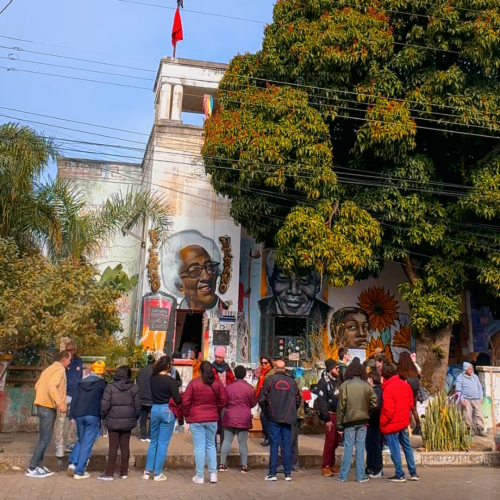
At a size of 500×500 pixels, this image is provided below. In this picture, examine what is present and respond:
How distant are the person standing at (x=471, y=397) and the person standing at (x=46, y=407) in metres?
8.91

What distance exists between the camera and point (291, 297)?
20.9 meters

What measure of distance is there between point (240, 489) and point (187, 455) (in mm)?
1945

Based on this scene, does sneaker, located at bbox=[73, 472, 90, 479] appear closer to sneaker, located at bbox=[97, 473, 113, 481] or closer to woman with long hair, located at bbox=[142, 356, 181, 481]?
sneaker, located at bbox=[97, 473, 113, 481]

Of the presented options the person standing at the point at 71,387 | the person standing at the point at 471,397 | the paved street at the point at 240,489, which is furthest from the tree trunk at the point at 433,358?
the person standing at the point at 71,387

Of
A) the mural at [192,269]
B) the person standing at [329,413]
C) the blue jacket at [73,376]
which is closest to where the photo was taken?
the person standing at [329,413]

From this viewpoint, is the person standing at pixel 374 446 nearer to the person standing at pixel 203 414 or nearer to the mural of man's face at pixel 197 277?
the person standing at pixel 203 414

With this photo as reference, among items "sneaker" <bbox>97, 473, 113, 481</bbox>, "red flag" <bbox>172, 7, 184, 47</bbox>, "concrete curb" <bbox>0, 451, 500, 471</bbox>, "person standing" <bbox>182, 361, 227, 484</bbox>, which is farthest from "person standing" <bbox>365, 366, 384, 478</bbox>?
"red flag" <bbox>172, 7, 184, 47</bbox>

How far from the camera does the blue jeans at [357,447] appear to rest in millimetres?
8180

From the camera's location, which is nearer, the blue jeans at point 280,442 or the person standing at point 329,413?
the blue jeans at point 280,442

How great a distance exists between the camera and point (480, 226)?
15.9m

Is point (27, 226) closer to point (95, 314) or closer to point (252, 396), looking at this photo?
point (95, 314)

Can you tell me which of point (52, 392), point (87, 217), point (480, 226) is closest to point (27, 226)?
point (87, 217)

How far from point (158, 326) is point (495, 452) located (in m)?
11.0

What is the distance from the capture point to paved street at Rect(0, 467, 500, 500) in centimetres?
709
